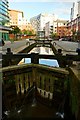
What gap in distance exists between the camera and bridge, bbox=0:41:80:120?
40.2 ft

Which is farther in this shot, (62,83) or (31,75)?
(31,75)

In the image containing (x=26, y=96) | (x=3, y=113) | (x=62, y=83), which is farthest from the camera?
(x=26, y=96)

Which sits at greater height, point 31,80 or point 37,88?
point 31,80

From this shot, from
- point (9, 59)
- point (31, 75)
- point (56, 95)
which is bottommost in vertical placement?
point (56, 95)

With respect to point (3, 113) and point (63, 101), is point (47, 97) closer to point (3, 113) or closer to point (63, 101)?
point (63, 101)

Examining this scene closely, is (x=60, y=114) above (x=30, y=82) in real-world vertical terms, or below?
below

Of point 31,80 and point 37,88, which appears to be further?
point 31,80

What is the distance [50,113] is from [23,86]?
7.44 feet

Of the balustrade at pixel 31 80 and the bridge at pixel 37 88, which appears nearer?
the bridge at pixel 37 88

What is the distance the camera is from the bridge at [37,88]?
12266 millimetres

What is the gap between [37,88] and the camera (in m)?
13.7

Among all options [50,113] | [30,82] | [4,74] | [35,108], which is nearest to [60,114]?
[50,113]

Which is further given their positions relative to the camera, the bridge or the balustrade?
the balustrade

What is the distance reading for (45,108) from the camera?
13.1 meters
